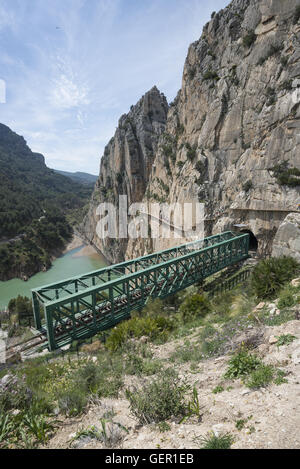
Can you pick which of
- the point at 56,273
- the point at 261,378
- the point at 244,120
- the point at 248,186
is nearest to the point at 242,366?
the point at 261,378

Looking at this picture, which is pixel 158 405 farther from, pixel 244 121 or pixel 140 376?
pixel 244 121

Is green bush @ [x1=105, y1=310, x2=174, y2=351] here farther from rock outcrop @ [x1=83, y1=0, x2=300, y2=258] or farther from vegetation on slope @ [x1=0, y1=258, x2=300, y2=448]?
rock outcrop @ [x1=83, y1=0, x2=300, y2=258]

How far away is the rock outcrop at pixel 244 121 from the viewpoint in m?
19.8

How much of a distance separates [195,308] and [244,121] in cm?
2251

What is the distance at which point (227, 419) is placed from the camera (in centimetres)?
381

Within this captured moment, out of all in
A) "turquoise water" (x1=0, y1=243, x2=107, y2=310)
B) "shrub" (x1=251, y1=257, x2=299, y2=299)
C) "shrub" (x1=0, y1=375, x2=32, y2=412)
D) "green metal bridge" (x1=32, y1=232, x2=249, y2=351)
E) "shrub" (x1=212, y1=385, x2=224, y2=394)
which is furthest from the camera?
"turquoise water" (x1=0, y1=243, x2=107, y2=310)

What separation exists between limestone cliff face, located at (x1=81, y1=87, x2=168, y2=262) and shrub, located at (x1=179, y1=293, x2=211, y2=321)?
37.8 m

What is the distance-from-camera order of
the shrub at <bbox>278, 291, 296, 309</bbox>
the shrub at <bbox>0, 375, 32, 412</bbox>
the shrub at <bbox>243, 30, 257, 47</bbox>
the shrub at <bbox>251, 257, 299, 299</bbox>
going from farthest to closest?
1. the shrub at <bbox>243, 30, 257, 47</bbox>
2. the shrub at <bbox>251, 257, 299, 299</bbox>
3. the shrub at <bbox>278, 291, 296, 309</bbox>
4. the shrub at <bbox>0, 375, 32, 412</bbox>

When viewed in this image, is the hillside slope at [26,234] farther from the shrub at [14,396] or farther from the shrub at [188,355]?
the shrub at [188,355]

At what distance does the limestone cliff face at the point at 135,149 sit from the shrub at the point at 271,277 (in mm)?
37962

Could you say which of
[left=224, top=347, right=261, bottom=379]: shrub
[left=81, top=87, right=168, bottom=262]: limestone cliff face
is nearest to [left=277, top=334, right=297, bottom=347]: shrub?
[left=224, top=347, right=261, bottom=379]: shrub

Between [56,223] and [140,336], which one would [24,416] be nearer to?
[140,336]

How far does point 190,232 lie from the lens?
28484mm

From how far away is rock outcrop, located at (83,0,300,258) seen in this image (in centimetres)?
1975
